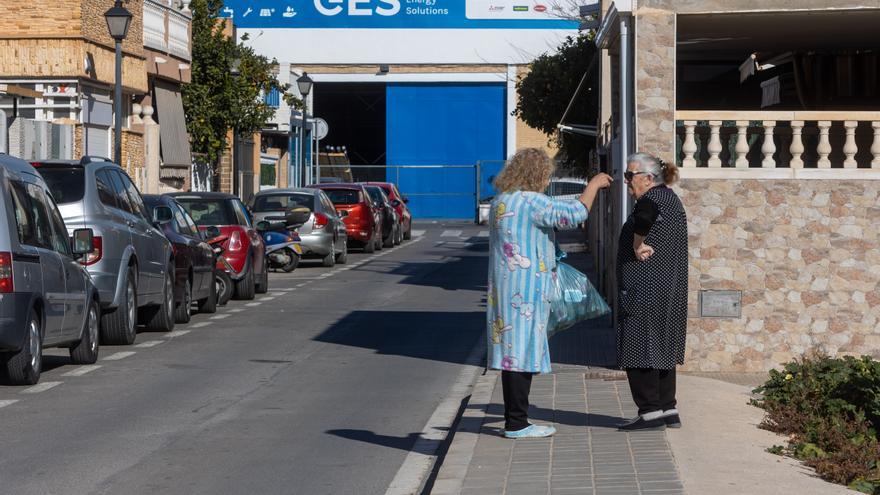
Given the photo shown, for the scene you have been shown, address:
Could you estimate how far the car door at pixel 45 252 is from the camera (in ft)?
42.0

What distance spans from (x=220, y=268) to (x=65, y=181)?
655cm

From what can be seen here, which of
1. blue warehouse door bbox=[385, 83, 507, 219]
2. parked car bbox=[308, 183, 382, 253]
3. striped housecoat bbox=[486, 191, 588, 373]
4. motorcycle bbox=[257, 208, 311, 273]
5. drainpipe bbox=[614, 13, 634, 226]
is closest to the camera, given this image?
striped housecoat bbox=[486, 191, 588, 373]

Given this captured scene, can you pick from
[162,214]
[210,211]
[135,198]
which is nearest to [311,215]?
[210,211]

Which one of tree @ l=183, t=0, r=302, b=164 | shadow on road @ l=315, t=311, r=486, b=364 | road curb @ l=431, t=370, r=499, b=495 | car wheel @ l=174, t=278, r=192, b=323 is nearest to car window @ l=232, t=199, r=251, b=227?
shadow on road @ l=315, t=311, r=486, b=364

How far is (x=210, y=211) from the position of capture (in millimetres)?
22953

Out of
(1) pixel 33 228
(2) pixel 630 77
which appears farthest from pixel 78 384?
(2) pixel 630 77

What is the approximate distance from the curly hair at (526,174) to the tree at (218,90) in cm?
3245

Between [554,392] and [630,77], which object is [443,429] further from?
[630,77]

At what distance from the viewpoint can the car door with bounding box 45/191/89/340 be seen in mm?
13516

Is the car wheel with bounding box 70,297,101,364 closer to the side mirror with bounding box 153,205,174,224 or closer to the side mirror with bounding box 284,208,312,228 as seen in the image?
the side mirror with bounding box 153,205,174,224

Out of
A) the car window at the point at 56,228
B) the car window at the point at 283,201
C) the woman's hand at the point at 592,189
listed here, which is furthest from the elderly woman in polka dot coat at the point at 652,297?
the car window at the point at 283,201

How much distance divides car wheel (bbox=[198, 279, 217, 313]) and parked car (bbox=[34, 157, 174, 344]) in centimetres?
318

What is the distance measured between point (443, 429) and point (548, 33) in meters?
62.7

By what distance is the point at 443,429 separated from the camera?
1082 centimetres
